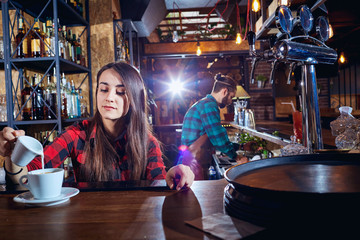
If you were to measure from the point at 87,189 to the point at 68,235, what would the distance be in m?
0.36

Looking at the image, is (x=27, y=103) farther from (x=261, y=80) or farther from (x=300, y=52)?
(x=261, y=80)

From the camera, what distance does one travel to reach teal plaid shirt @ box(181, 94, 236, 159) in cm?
287

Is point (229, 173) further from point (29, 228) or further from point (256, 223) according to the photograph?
point (29, 228)

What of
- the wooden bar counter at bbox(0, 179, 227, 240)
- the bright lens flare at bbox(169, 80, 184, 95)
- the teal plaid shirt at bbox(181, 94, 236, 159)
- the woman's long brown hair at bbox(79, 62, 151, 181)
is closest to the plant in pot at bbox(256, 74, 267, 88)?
the bright lens flare at bbox(169, 80, 184, 95)

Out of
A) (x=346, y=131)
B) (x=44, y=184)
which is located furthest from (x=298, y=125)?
(x=44, y=184)

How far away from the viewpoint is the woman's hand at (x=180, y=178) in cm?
84

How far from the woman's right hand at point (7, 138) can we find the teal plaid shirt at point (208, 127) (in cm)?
210

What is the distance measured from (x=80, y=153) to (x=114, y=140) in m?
0.20

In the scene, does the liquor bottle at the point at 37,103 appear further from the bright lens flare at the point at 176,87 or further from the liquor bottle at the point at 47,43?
the bright lens flare at the point at 176,87

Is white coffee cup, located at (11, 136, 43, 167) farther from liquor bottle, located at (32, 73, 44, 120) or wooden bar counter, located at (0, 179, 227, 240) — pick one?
liquor bottle, located at (32, 73, 44, 120)

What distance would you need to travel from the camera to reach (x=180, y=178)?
0.85 meters

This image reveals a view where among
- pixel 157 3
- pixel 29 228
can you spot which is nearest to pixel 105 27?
pixel 157 3

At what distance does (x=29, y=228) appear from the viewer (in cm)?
57

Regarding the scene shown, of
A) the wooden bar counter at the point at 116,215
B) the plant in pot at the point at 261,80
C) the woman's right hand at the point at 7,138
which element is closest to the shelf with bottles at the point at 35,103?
the woman's right hand at the point at 7,138
